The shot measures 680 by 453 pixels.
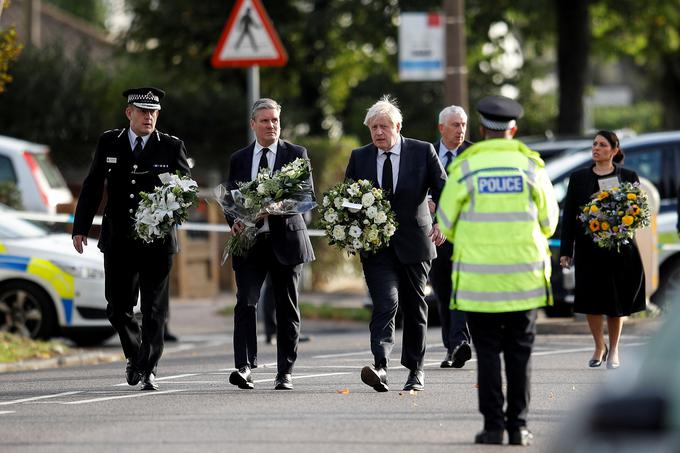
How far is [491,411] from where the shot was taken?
25.5 ft

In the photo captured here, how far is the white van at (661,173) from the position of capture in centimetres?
1572

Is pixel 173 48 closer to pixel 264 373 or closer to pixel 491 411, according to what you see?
pixel 264 373

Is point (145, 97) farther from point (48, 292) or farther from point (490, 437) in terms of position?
point (48, 292)

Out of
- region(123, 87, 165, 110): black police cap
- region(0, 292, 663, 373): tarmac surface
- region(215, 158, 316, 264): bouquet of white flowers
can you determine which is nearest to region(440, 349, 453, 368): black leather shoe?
region(0, 292, 663, 373): tarmac surface

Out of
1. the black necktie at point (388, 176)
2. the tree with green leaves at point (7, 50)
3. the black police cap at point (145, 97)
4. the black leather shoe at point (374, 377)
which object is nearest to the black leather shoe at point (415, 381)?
the black leather shoe at point (374, 377)

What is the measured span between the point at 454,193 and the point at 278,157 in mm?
2625

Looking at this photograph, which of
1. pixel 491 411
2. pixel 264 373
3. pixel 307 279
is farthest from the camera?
pixel 307 279

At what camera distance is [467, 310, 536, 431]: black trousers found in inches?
306

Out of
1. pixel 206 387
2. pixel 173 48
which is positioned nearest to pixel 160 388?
pixel 206 387

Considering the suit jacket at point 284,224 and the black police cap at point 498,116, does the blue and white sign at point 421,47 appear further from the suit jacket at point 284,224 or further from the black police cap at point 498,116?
the black police cap at point 498,116

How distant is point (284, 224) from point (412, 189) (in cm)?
89

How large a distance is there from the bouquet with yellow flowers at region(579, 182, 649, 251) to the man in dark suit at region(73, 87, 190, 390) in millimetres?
3101

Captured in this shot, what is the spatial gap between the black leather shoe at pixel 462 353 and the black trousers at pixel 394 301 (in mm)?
1271

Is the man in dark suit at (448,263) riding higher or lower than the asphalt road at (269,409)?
higher
